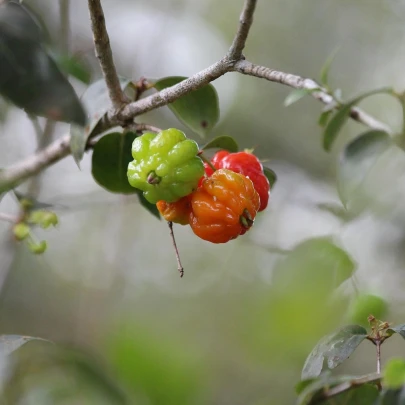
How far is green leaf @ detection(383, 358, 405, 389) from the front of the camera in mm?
606

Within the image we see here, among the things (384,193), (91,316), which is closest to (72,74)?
(384,193)

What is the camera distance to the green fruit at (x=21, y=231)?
4.26 ft

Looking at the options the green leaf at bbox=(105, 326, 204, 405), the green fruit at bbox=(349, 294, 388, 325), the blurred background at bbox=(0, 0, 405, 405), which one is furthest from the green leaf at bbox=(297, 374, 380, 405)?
the blurred background at bbox=(0, 0, 405, 405)

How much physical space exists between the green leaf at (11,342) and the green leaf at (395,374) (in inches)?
22.7

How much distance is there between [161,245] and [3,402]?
3.01 metres

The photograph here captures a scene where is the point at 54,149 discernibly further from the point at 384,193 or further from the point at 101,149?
the point at 384,193

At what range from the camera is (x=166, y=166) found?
0.88 metres

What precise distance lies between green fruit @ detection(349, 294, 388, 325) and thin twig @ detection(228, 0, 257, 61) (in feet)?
2.68

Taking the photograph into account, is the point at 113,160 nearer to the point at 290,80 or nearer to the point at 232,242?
the point at 290,80

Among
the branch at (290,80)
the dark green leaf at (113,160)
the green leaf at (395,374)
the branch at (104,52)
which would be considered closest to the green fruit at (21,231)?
the dark green leaf at (113,160)

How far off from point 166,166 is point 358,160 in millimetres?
715

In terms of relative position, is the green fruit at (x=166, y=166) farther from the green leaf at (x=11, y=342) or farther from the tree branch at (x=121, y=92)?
the green leaf at (x=11, y=342)

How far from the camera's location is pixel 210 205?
3.00 feet

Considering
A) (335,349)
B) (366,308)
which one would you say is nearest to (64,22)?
(366,308)
